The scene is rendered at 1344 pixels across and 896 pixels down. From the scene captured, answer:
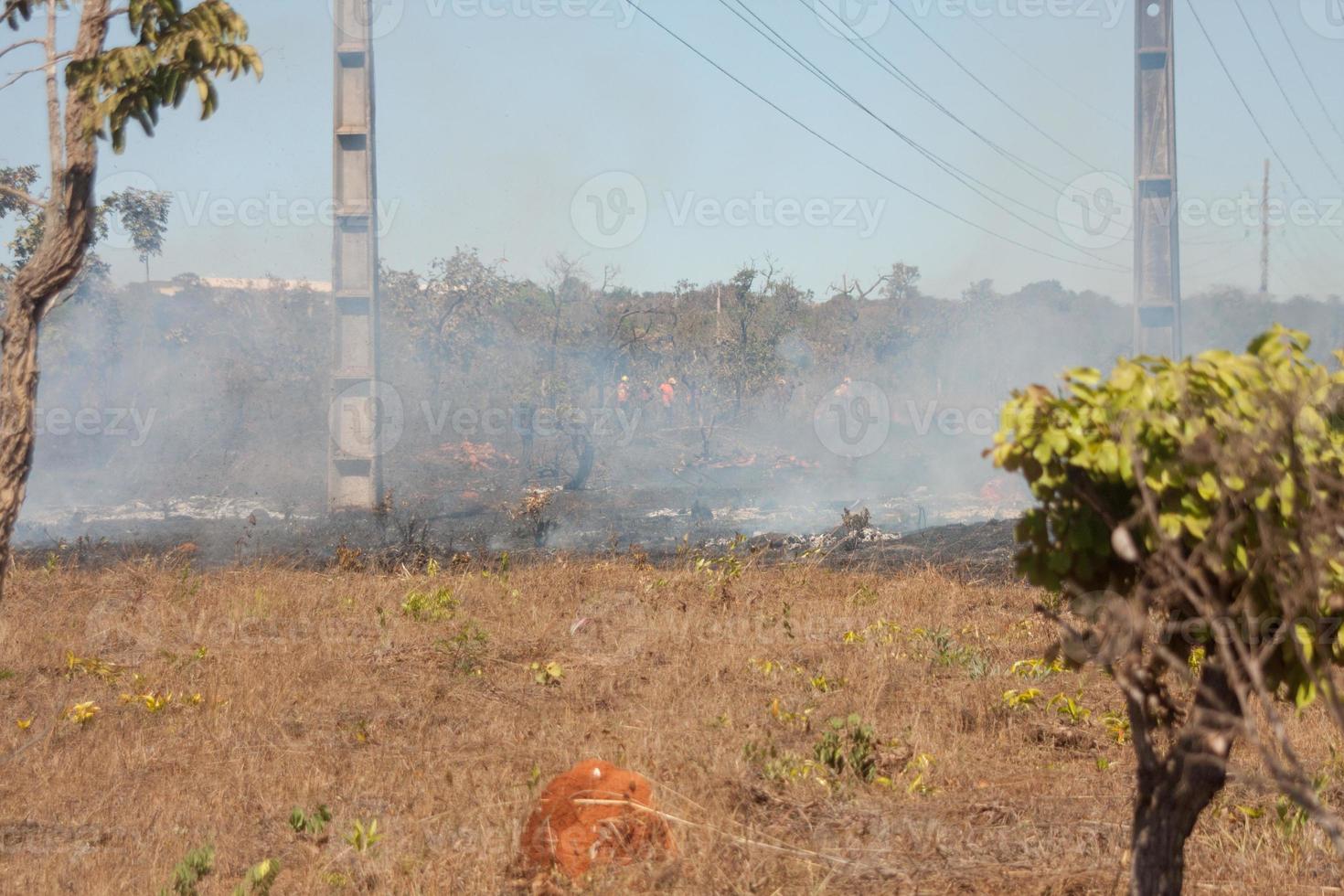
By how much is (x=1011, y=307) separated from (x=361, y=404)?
3180cm

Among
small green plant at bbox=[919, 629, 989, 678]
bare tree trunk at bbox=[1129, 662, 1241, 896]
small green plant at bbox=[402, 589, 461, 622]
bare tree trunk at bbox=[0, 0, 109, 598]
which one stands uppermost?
bare tree trunk at bbox=[0, 0, 109, 598]

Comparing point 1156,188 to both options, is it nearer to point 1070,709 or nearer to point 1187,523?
point 1070,709

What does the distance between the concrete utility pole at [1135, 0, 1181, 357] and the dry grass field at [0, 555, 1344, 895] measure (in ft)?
29.8

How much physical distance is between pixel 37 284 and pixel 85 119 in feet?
2.40

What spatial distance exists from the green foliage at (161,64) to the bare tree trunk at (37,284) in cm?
11

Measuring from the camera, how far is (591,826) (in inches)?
152

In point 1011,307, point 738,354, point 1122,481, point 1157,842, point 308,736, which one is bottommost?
point 308,736

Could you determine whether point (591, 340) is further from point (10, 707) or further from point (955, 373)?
point (10, 707)

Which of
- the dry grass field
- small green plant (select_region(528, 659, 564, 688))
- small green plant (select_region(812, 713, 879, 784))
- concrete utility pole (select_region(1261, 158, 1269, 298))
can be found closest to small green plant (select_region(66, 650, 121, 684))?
the dry grass field

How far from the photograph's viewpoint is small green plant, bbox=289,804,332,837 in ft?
14.2

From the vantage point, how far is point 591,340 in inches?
1113

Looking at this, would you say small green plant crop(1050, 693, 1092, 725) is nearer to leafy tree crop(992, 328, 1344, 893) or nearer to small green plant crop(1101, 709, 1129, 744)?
small green plant crop(1101, 709, 1129, 744)

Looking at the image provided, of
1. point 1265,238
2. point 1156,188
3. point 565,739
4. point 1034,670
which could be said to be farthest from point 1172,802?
point 1265,238

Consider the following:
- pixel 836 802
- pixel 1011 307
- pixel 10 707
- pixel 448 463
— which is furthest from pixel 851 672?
pixel 1011 307
